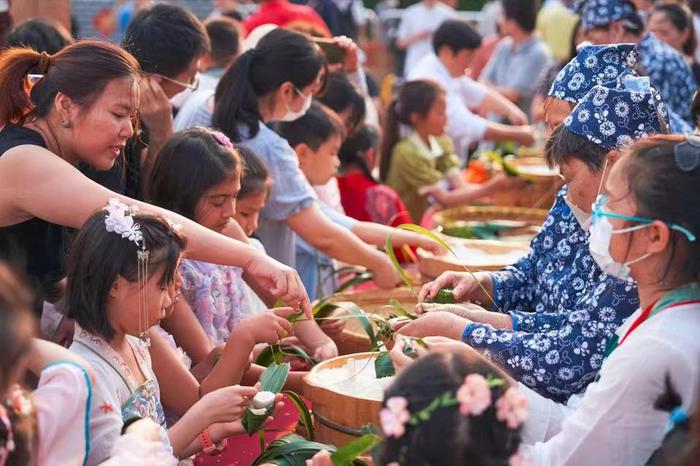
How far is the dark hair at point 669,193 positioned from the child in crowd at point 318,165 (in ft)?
6.92

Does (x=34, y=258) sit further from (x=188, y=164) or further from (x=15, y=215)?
(x=188, y=164)

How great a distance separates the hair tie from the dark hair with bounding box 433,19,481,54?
4.65 m

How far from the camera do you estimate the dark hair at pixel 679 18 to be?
6.14 metres

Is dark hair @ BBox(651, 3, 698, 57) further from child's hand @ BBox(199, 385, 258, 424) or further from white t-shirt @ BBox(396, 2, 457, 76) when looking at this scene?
child's hand @ BBox(199, 385, 258, 424)

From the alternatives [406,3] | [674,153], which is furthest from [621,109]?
[406,3]

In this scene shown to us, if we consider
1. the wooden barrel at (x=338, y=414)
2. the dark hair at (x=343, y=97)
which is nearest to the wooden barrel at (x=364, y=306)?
the wooden barrel at (x=338, y=414)

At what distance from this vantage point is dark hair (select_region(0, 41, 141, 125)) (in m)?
2.72

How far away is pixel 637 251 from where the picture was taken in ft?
6.99

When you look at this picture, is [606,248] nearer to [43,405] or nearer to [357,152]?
[43,405]

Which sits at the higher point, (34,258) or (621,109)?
(621,109)

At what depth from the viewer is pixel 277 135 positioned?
3865 millimetres

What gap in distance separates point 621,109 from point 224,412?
1210mm

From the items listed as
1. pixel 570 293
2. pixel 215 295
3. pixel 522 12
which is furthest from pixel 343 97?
pixel 522 12

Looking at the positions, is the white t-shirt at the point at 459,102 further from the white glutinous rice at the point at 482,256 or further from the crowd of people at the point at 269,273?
the white glutinous rice at the point at 482,256
